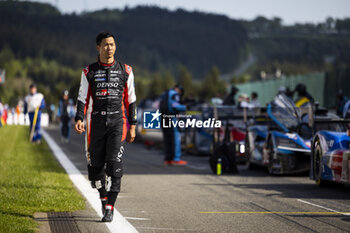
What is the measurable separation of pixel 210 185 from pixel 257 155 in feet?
11.4

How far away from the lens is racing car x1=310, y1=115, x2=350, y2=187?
1059cm

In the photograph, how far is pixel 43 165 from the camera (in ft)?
49.8

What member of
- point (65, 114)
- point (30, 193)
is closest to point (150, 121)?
point (30, 193)

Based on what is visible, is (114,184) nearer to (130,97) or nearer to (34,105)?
(130,97)

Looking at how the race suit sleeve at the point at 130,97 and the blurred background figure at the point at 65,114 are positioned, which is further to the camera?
the blurred background figure at the point at 65,114

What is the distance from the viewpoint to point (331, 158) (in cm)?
1108

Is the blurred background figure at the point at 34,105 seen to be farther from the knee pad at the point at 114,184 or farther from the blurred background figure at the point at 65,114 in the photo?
the knee pad at the point at 114,184

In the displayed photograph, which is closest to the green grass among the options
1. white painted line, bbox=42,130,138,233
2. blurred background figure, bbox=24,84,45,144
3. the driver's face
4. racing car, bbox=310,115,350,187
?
white painted line, bbox=42,130,138,233

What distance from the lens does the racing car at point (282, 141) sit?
537 inches

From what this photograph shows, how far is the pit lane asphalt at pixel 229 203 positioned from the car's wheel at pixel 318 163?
0.51ft

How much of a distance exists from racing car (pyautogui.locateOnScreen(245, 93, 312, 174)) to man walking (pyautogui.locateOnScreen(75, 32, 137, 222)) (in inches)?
201

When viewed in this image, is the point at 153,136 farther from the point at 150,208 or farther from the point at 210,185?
the point at 150,208

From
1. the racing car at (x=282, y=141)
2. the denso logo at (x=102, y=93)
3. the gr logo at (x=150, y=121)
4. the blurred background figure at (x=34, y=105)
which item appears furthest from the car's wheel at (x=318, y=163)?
the blurred background figure at (x=34, y=105)

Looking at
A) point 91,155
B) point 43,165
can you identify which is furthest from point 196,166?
point 91,155
